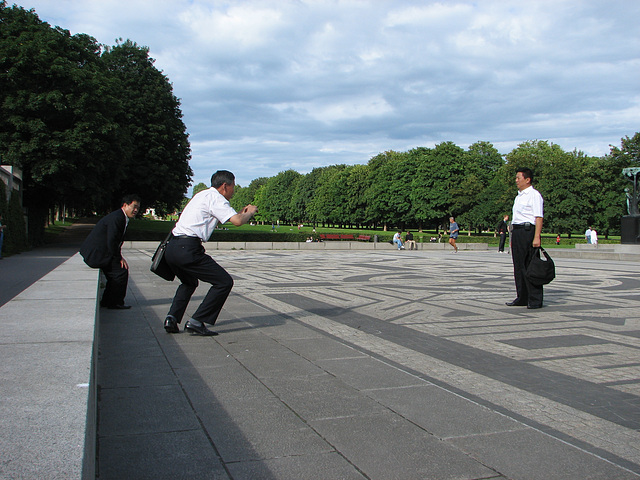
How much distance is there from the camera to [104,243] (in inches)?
312

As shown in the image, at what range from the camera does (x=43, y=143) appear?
24.4 m

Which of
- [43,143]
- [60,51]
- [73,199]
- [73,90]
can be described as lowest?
[73,199]

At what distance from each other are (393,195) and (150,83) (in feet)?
132

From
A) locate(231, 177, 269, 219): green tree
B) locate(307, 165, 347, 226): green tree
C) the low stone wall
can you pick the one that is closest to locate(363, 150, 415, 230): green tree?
locate(307, 165, 347, 226): green tree

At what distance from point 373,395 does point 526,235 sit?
5.08 meters

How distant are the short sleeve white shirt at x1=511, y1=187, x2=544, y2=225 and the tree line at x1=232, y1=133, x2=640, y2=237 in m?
50.4

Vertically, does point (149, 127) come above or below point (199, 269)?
above

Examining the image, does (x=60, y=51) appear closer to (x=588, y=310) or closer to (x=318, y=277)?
(x=318, y=277)

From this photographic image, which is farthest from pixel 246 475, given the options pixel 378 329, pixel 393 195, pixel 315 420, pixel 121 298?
pixel 393 195

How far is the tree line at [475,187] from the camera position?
5753cm

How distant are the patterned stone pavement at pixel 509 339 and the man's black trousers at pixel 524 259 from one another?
27 centimetres

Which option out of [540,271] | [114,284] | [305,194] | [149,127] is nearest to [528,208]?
[540,271]

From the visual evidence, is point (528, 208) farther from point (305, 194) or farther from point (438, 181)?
point (305, 194)

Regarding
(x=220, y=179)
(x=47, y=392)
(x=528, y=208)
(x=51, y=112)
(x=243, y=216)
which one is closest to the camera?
(x=47, y=392)
